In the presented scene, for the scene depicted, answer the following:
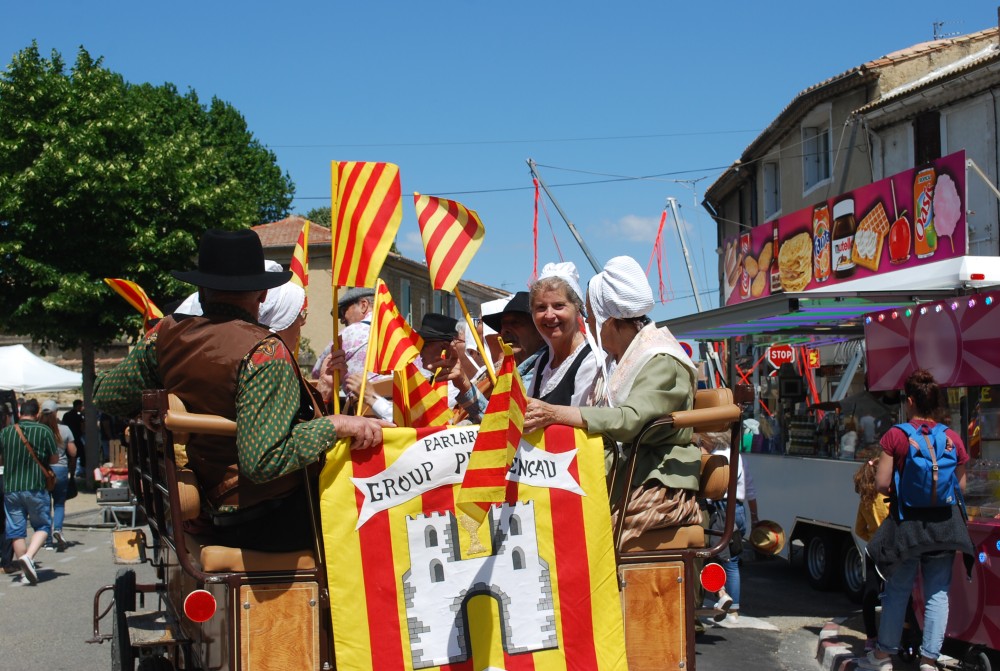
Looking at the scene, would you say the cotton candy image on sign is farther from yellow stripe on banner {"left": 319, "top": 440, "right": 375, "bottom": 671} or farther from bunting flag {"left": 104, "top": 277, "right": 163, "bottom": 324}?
yellow stripe on banner {"left": 319, "top": 440, "right": 375, "bottom": 671}

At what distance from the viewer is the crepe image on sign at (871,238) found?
14039 mm

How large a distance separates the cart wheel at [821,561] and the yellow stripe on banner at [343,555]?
8.00 m

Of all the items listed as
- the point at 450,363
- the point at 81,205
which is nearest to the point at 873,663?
the point at 450,363

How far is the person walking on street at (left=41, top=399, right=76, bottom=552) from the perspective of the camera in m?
13.9

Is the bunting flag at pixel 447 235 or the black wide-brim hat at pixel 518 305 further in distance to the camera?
the black wide-brim hat at pixel 518 305

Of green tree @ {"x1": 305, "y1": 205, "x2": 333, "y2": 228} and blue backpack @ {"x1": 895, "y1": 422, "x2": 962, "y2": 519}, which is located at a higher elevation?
green tree @ {"x1": 305, "y1": 205, "x2": 333, "y2": 228}

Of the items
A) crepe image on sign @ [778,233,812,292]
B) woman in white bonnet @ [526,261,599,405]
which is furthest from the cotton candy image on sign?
woman in white bonnet @ [526,261,599,405]

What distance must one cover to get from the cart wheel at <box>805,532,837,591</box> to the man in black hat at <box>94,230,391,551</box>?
310 inches

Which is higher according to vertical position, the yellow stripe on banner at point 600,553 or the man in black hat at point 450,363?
the man in black hat at point 450,363

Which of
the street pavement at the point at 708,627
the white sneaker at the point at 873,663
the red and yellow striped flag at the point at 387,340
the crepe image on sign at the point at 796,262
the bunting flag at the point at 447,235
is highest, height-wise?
the crepe image on sign at the point at 796,262

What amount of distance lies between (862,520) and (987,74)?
14997 millimetres

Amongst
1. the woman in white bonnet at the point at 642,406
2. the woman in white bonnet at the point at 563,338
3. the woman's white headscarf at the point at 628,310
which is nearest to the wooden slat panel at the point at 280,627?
the woman in white bonnet at the point at 642,406

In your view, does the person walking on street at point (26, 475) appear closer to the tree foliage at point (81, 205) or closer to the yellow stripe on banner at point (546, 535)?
the tree foliage at point (81, 205)

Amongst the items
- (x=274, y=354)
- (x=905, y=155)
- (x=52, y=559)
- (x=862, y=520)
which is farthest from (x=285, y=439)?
(x=905, y=155)
